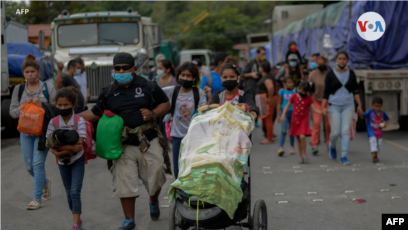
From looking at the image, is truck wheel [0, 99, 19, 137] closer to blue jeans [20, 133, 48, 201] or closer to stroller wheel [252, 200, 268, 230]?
blue jeans [20, 133, 48, 201]

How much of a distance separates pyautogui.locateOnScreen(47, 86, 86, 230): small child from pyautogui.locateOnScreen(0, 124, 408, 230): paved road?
48 centimetres

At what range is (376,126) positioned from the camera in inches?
362

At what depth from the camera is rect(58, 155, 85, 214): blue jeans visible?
545 centimetres

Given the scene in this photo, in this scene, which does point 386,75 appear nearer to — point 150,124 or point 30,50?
point 150,124

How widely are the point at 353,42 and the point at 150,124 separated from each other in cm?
845

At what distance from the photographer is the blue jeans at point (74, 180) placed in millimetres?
5449

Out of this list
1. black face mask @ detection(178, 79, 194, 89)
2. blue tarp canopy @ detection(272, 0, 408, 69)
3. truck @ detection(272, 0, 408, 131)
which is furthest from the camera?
blue tarp canopy @ detection(272, 0, 408, 69)

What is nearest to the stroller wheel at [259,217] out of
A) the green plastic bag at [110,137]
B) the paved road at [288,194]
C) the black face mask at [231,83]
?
the paved road at [288,194]

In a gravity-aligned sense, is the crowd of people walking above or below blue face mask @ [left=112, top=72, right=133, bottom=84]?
below

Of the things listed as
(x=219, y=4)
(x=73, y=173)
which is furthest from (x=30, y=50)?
(x=219, y=4)

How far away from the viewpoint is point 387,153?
33.0ft

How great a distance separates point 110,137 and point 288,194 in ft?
9.36

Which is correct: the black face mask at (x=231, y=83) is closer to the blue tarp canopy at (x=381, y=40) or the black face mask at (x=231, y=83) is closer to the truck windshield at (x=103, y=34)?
the blue tarp canopy at (x=381, y=40)

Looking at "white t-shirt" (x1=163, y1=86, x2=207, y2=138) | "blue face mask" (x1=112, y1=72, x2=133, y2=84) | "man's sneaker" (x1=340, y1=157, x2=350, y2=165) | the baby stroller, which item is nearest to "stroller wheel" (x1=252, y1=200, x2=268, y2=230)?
the baby stroller
